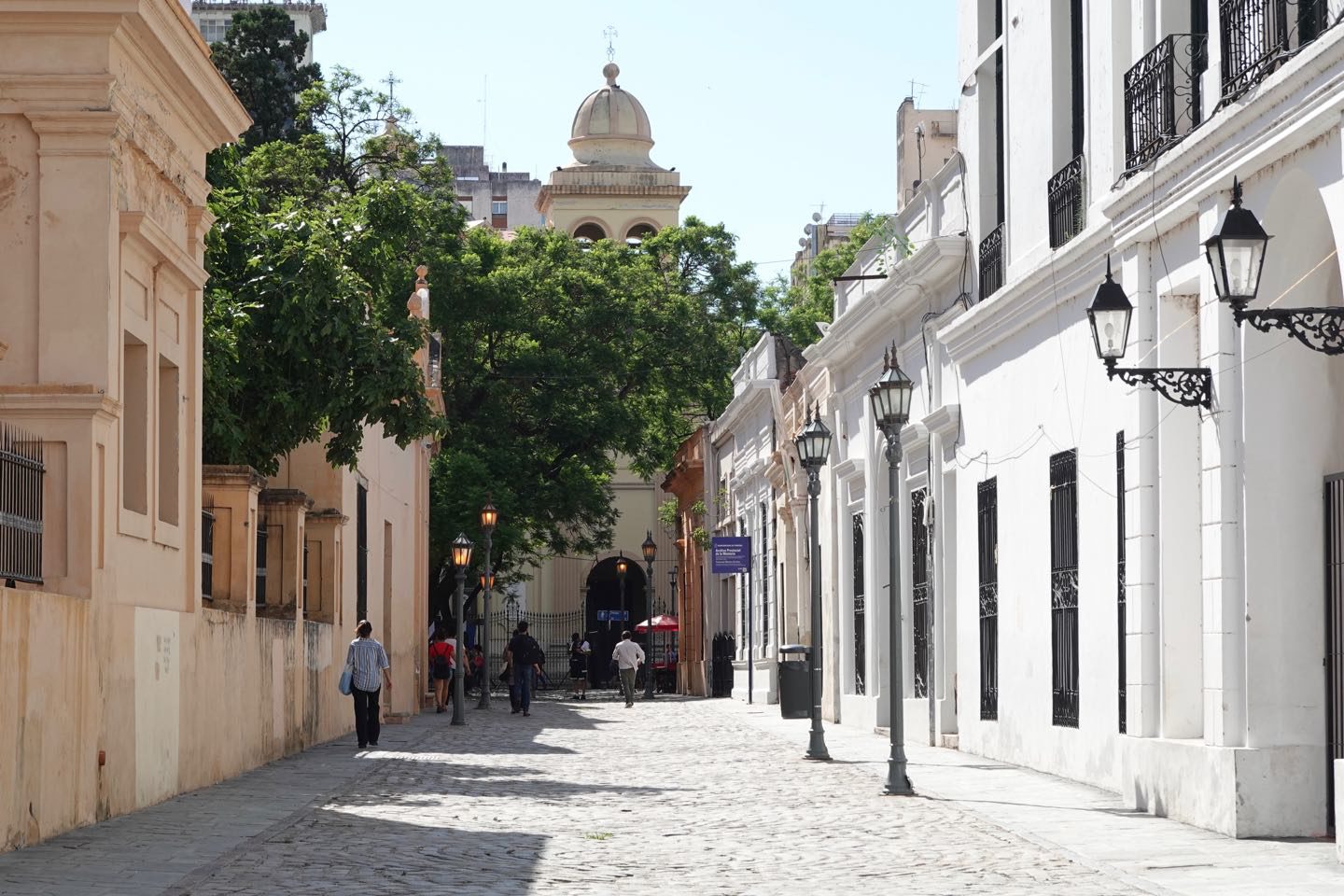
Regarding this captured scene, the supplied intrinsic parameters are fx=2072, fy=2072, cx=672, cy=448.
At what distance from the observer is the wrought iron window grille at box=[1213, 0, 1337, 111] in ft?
38.4

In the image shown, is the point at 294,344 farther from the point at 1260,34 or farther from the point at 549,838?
the point at 1260,34

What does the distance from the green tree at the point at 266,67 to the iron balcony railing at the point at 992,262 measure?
98.1ft

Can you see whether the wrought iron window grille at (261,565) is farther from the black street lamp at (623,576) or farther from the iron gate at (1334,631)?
the black street lamp at (623,576)

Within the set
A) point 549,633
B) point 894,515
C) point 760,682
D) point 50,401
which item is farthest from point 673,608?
point 50,401

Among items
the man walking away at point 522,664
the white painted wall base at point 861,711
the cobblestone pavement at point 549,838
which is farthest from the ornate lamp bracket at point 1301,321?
the man walking away at point 522,664

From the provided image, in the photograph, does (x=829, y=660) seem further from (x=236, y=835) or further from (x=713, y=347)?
(x=713, y=347)

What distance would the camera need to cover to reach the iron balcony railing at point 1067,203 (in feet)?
56.9

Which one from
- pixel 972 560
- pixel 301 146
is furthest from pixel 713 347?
pixel 972 560

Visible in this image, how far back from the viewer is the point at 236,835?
13.2 metres

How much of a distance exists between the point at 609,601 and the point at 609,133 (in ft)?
51.2

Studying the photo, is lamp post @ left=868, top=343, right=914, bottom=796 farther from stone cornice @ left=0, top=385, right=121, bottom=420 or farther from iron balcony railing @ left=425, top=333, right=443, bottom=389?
iron balcony railing @ left=425, top=333, right=443, bottom=389

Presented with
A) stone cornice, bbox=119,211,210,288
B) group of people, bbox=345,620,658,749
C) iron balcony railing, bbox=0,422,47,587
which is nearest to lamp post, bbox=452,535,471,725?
group of people, bbox=345,620,658,749

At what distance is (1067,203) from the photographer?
17734 mm

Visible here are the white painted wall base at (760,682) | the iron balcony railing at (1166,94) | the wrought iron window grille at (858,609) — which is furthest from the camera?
the white painted wall base at (760,682)
